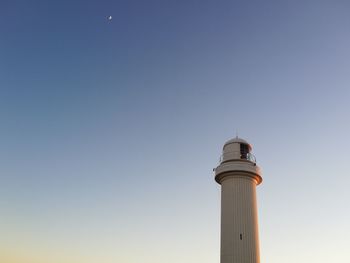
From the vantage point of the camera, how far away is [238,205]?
26.2 m

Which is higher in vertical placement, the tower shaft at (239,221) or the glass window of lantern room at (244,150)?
the glass window of lantern room at (244,150)

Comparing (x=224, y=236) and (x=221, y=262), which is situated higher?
(x=224, y=236)

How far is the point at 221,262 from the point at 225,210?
12.8 feet

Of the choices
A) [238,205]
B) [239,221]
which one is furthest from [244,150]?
[239,221]

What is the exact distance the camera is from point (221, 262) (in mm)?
25578

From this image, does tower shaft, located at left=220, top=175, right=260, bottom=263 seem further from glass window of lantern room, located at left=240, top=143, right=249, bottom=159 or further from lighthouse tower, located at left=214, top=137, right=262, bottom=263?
glass window of lantern room, located at left=240, top=143, right=249, bottom=159

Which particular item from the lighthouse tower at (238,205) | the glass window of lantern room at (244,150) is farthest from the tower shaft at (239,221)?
the glass window of lantern room at (244,150)

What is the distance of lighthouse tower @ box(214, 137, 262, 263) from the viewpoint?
82.7 ft

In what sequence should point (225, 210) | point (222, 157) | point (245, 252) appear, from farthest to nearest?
1. point (222, 157)
2. point (225, 210)
3. point (245, 252)

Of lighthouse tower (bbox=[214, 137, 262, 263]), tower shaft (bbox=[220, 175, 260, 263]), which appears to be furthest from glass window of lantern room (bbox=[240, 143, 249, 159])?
tower shaft (bbox=[220, 175, 260, 263])

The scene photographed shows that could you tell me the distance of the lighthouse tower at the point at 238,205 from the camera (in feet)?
82.7

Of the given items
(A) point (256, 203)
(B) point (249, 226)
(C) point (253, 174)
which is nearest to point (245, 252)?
(B) point (249, 226)

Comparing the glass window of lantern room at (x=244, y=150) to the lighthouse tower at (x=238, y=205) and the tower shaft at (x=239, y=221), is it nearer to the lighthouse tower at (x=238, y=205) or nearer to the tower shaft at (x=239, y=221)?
the lighthouse tower at (x=238, y=205)

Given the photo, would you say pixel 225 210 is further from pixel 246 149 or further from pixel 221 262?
pixel 246 149
